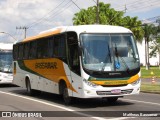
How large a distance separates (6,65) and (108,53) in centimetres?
1615

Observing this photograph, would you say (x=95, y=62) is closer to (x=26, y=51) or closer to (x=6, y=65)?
(x=26, y=51)

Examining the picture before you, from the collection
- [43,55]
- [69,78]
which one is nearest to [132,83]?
[69,78]

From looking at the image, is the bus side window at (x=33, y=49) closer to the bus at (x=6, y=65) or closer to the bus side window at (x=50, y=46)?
the bus side window at (x=50, y=46)

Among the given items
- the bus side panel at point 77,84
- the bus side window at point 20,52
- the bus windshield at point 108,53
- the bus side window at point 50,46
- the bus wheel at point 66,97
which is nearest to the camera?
the bus windshield at point 108,53

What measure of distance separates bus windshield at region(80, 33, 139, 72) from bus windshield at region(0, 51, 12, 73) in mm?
15600

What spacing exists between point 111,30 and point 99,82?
2.22 m

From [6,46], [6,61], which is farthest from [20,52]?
[6,46]

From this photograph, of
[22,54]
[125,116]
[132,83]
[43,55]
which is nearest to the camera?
[125,116]

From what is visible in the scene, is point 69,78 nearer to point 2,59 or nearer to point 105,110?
point 105,110

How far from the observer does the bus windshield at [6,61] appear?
3053 centimetres

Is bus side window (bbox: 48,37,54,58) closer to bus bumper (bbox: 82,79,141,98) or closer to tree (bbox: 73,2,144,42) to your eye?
bus bumper (bbox: 82,79,141,98)

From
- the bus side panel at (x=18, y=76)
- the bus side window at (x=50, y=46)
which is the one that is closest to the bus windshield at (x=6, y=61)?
the bus side panel at (x=18, y=76)

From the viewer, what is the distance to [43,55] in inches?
779

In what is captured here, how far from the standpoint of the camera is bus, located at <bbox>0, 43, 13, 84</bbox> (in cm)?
3031
